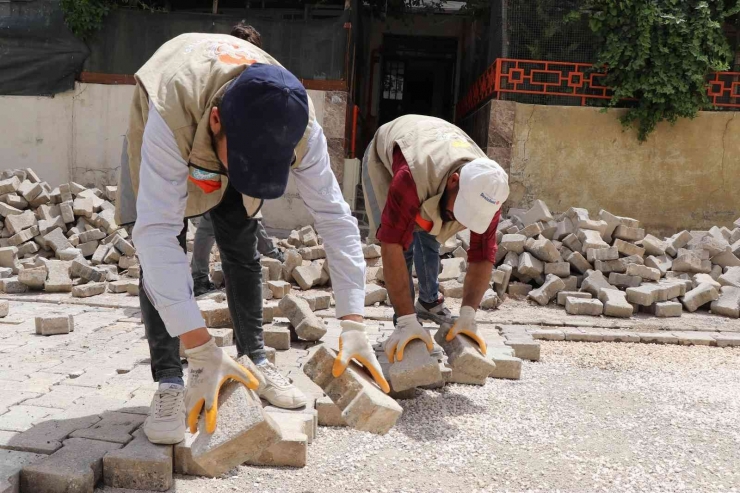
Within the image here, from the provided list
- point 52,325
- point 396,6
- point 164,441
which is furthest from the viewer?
point 396,6

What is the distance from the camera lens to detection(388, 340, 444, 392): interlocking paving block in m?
3.44

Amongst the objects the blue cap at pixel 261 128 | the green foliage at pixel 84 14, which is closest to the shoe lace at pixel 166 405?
the blue cap at pixel 261 128

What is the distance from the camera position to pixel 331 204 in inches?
108

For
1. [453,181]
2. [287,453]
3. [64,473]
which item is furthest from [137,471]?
[453,181]

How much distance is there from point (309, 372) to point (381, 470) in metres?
0.56

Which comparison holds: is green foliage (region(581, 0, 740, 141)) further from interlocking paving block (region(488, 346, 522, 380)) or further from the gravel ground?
interlocking paving block (region(488, 346, 522, 380))

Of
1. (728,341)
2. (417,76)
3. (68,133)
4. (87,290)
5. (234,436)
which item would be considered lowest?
(87,290)

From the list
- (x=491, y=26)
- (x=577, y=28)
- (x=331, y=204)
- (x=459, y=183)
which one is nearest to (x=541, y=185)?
(x=577, y=28)

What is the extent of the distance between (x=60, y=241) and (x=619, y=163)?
25.6 ft

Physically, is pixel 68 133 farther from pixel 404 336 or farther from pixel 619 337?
pixel 619 337

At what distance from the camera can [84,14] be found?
31.5ft

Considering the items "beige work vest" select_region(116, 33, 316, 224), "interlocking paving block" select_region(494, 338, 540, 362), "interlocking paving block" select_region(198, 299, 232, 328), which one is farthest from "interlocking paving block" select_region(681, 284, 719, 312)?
"beige work vest" select_region(116, 33, 316, 224)

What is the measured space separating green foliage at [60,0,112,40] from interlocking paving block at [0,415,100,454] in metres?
8.42

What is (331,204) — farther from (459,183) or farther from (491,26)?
(491,26)
